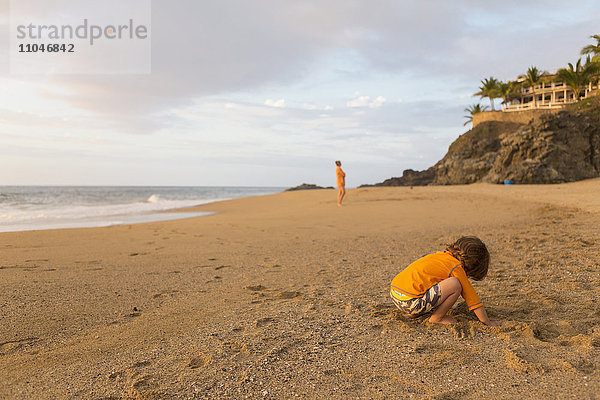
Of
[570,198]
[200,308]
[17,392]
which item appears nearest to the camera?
[17,392]

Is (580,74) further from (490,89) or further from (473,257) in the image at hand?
(473,257)

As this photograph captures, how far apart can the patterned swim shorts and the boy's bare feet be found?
0.10 metres

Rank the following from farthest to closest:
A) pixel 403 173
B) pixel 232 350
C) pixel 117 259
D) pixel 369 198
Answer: pixel 403 173
pixel 369 198
pixel 117 259
pixel 232 350

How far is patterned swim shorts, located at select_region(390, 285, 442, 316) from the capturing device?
9.25ft

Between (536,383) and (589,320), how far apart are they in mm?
1231

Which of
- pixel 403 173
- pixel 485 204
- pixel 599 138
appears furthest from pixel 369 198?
pixel 403 173

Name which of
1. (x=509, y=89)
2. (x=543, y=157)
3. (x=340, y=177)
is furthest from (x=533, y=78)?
(x=340, y=177)

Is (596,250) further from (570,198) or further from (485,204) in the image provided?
(570,198)

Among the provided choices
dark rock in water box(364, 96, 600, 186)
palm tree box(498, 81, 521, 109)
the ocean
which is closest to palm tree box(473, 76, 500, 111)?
palm tree box(498, 81, 521, 109)

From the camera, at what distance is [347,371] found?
7.20 feet

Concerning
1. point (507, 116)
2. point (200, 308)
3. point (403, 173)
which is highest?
point (507, 116)

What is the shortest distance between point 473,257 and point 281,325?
1.59m

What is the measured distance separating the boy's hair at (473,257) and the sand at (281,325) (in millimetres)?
405

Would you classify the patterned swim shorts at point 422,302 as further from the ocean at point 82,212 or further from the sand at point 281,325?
the ocean at point 82,212
